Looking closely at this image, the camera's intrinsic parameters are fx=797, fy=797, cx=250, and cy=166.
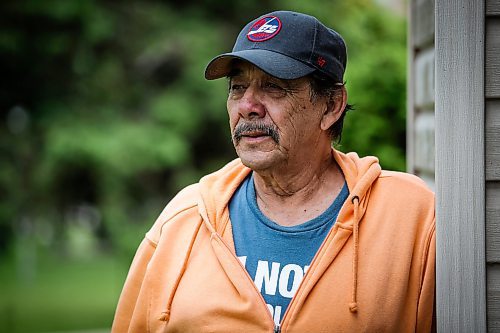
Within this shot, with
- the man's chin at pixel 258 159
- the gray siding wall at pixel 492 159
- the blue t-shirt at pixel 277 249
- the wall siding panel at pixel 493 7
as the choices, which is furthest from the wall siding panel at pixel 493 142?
the man's chin at pixel 258 159

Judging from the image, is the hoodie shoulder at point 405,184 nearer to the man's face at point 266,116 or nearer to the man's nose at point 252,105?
the man's face at point 266,116

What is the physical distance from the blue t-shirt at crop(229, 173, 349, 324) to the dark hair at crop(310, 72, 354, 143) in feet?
0.65

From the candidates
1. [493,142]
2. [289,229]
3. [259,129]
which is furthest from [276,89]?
[493,142]

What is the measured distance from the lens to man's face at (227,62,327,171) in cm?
212

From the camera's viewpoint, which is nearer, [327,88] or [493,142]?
[493,142]

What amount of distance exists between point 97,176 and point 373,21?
7.92 metres

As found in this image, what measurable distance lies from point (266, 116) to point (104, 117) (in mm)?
9809

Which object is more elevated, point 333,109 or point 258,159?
point 333,109

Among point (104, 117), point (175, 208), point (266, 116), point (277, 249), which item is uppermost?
point (104, 117)

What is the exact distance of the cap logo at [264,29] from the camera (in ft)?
7.05

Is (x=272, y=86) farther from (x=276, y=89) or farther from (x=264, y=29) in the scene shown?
(x=264, y=29)

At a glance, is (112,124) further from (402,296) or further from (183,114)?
(402,296)

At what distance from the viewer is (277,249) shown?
6.89ft

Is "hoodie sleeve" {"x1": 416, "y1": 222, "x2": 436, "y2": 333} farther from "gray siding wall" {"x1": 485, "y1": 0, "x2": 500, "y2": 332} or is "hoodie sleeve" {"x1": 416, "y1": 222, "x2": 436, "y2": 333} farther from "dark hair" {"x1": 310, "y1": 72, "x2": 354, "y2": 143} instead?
"dark hair" {"x1": 310, "y1": 72, "x2": 354, "y2": 143}
